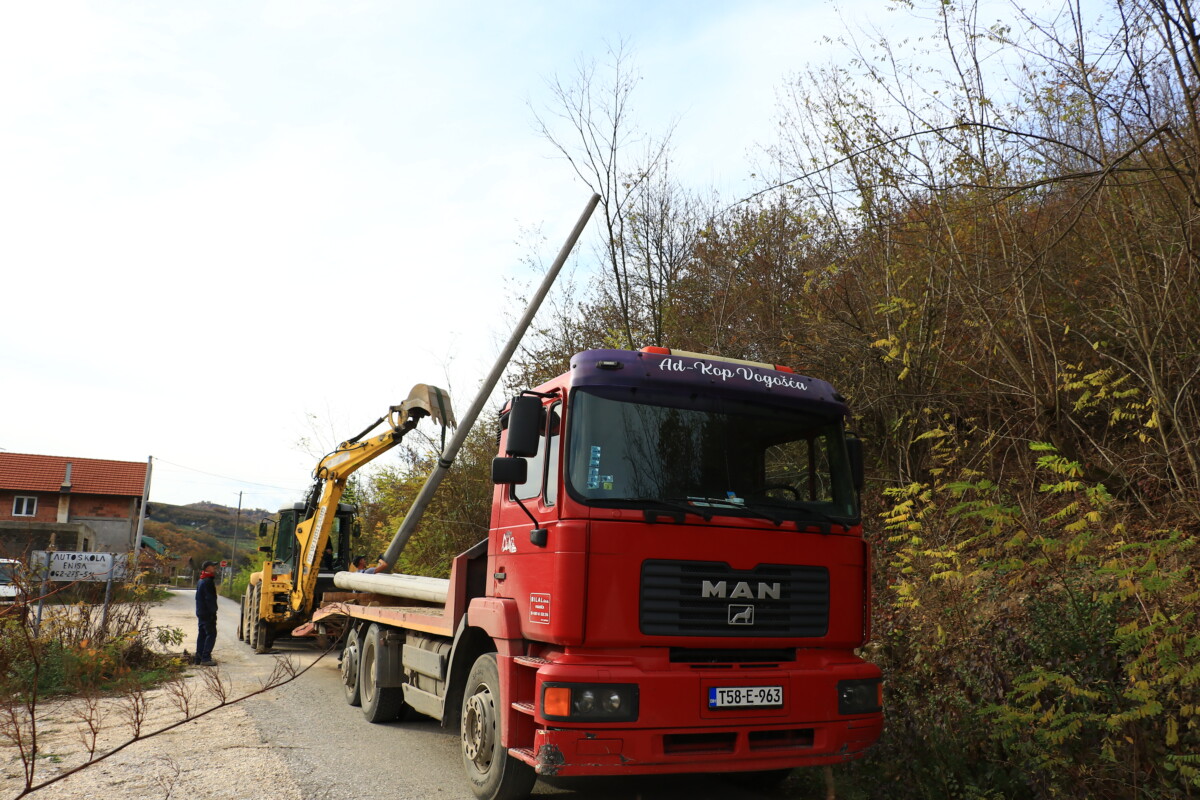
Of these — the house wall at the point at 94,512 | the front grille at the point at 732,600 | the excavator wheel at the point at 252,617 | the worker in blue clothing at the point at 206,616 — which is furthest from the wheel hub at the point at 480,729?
the house wall at the point at 94,512

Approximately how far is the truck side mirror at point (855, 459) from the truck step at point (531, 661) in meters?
2.48

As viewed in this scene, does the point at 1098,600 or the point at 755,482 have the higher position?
the point at 755,482

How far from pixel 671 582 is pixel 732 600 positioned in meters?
0.43

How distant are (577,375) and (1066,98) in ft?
21.5

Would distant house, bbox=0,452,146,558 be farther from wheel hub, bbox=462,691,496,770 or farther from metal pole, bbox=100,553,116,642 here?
wheel hub, bbox=462,691,496,770

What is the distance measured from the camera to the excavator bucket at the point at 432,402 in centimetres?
1241

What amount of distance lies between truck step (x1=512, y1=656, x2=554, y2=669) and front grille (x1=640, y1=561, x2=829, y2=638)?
2.04 ft

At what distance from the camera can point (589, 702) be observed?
487 cm

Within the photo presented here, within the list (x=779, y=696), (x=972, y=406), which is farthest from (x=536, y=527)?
(x=972, y=406)

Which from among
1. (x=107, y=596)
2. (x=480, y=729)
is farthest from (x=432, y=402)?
(x=480, y=729)

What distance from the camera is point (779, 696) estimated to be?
5.26 meters

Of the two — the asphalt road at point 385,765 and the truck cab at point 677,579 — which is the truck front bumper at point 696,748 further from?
the asphalt road at point 385,765

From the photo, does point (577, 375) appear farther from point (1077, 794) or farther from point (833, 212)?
point (833, 212)

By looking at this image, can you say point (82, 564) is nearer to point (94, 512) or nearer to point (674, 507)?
point (674, 507)
